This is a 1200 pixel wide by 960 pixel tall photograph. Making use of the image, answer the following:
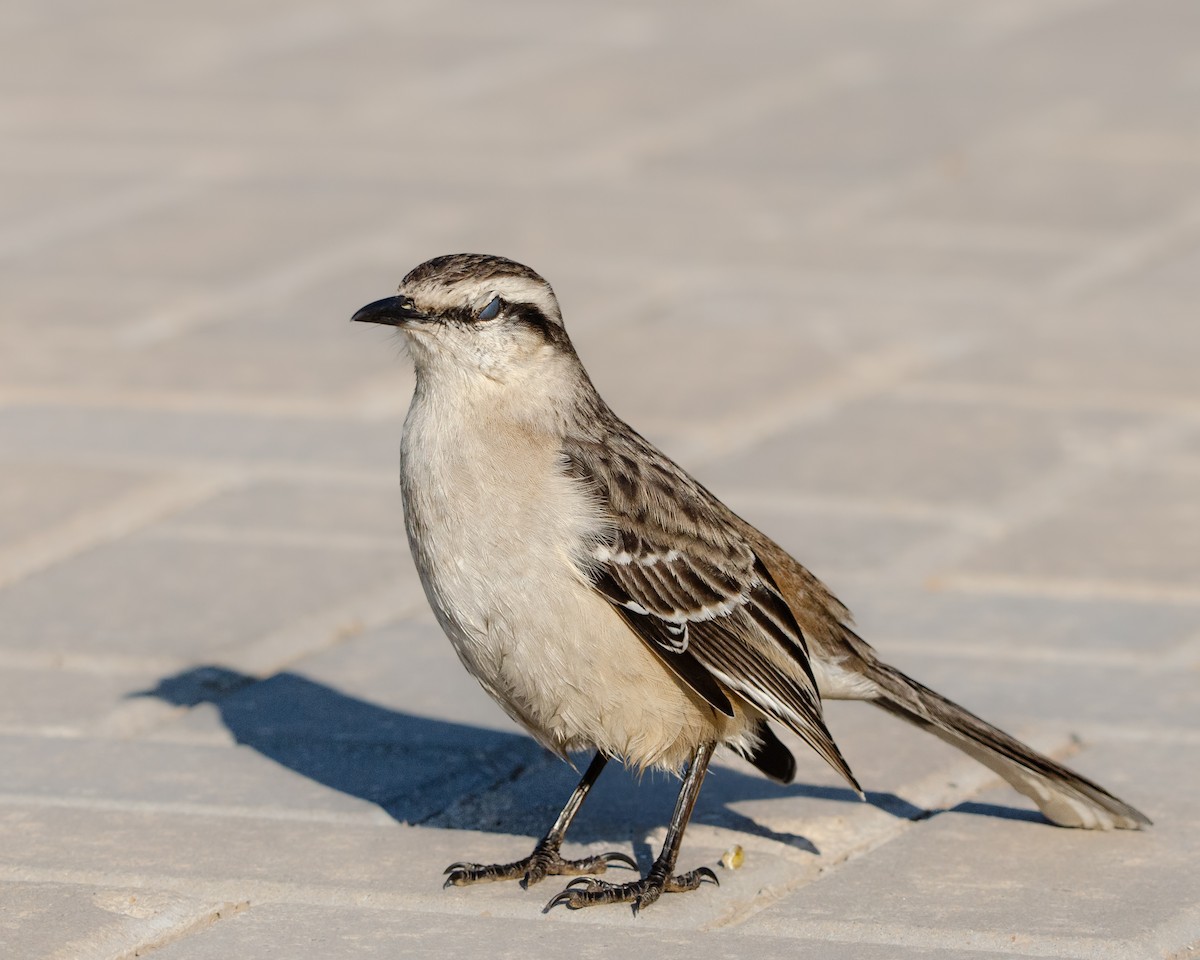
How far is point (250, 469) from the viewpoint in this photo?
8.31 metres

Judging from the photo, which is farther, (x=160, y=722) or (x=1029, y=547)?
(x=1029, y=547)

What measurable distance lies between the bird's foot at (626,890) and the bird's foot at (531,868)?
0.21 ft

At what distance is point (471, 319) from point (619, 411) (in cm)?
376

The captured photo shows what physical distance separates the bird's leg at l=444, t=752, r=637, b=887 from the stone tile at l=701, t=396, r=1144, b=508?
2.86 meters

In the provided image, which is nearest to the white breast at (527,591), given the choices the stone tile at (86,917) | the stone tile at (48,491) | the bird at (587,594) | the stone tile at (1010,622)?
the bird at (587,594)

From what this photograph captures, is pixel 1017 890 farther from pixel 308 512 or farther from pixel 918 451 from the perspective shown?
pixel 918 451

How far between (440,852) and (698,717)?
0.70m

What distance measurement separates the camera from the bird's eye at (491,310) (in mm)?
5270

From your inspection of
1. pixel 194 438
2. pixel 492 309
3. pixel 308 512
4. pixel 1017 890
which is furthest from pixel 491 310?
pixel 194 438

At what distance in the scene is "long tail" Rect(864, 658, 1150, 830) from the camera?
17.7 ft

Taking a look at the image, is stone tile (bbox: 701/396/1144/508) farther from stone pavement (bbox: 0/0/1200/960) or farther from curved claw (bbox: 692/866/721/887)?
curved claw (bbox: 692/866/721/887)

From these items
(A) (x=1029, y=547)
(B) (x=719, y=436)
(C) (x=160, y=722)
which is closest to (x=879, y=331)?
(B) (x=719, y=436)

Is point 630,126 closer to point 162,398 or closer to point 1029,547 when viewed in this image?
point 162,398

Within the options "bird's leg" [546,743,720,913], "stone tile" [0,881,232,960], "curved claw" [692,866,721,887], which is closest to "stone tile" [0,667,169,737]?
"stone tile" [0,881,232,960]
